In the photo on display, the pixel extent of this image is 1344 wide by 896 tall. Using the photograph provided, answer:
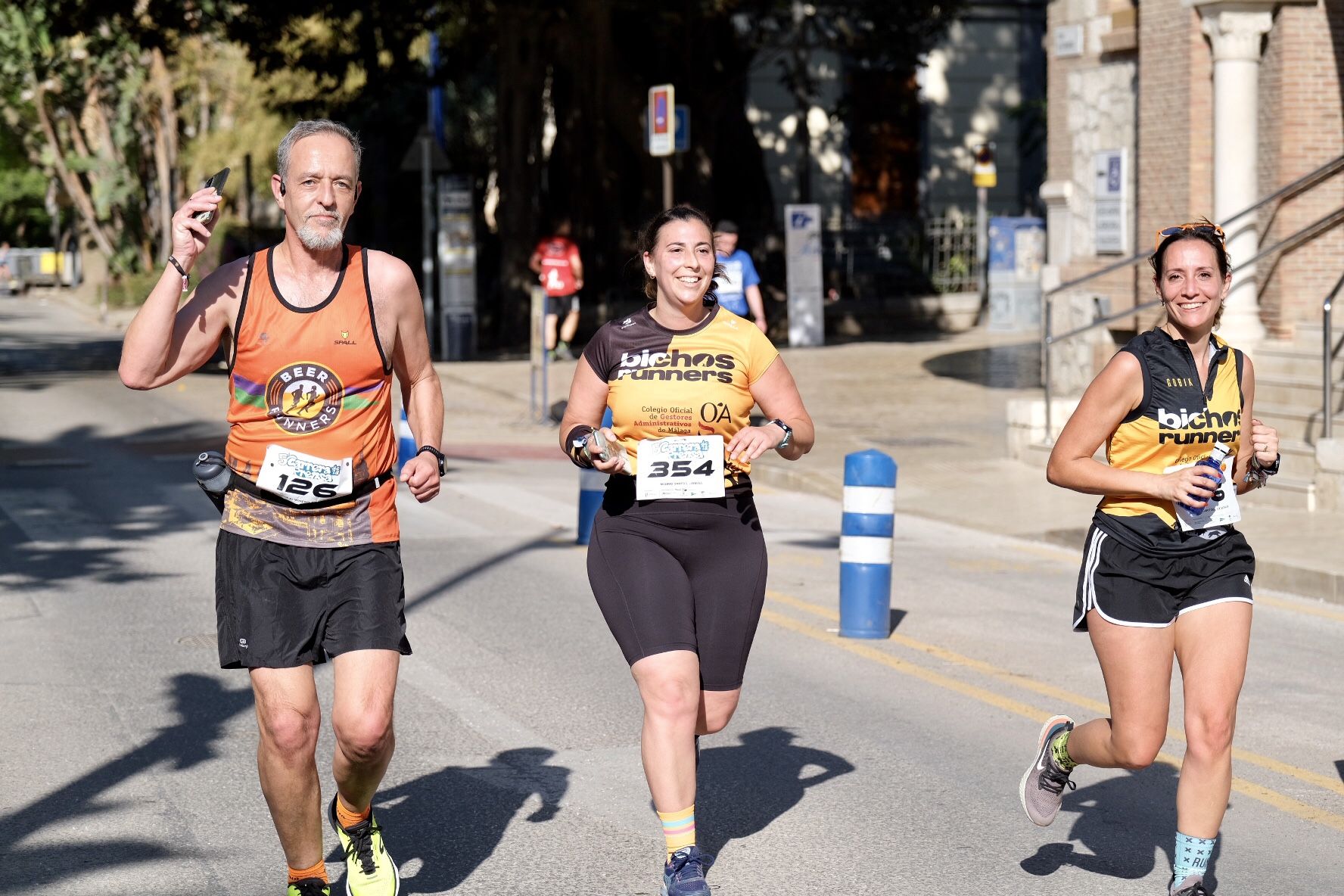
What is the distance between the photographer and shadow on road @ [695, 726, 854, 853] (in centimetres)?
623

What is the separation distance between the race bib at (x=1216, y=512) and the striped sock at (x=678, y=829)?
5.10 feet

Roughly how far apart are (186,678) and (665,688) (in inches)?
148

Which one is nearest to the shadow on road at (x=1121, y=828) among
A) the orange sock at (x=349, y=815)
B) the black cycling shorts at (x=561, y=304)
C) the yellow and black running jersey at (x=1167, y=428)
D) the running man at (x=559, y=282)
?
the yellow and black running jersey at (x=1167, y=428)

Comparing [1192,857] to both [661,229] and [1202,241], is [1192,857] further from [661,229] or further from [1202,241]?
[661,229]

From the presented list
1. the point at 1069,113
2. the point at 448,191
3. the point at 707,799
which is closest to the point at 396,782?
the point at 707,799

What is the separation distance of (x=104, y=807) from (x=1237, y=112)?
13975mm

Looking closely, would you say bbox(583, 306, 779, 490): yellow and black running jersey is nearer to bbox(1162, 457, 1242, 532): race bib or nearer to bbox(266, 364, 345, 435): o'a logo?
bbox(266, 364, 345, 435): o'a logo

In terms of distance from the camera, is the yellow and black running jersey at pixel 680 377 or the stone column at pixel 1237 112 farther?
the stone column at pixel 1237 112

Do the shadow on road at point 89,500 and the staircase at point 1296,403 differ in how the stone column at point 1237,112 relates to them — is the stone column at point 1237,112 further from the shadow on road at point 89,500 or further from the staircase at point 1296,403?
the shadow on road at point 89,500

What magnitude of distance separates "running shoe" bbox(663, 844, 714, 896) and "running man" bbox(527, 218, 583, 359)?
2078 cm

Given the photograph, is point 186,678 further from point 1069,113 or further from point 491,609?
point 1069,113

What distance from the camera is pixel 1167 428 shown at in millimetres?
5355

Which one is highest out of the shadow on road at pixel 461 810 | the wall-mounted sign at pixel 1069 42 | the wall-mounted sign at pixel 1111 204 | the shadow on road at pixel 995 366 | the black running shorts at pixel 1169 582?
the wall-mounted sign at pixel 1069 42

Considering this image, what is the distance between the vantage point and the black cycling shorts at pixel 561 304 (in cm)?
2702
